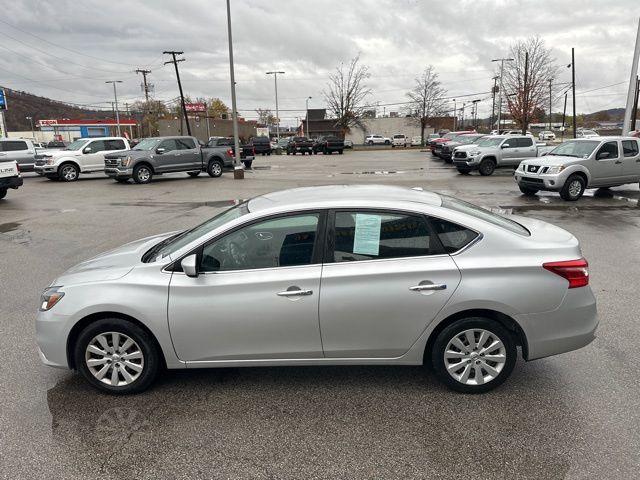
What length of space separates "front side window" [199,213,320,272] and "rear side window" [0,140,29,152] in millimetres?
25318

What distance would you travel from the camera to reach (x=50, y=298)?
3596 millimetres

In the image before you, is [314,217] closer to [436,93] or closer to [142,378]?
[142,378]

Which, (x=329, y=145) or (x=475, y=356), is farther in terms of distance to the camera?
(x=329, y=145)

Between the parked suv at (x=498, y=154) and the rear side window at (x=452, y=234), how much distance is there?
62.1ft

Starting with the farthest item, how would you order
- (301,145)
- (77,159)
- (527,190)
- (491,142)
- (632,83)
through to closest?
(301,145), (491,142), (77,159), (632,83), (527,190)

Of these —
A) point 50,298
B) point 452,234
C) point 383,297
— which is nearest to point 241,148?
point 50,298

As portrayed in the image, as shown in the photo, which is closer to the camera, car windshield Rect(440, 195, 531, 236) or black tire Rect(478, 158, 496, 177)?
car windshield Rect(440, 195, 531, 236)

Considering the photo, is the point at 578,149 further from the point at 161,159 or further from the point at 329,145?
the point at 329,145

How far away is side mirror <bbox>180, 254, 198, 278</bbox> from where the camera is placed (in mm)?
3359

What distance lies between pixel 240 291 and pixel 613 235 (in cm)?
840

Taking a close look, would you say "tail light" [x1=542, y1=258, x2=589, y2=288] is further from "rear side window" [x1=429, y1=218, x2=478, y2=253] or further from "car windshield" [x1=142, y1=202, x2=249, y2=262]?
"car windshield" [x1=142, y1=202, x2=249, y2=262]

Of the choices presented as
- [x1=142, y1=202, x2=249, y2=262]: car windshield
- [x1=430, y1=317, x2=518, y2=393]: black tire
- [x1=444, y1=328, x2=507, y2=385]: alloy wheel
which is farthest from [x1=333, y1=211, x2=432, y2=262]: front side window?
[x1=142, y1=202, x2=249, y2=262]: car windshield

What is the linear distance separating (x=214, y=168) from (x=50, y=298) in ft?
64.7

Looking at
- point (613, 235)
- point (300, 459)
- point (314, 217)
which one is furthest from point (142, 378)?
point (613, 235)
